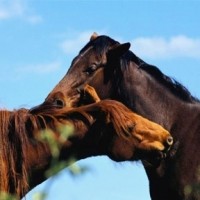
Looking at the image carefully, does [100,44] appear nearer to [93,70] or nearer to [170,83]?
[93,70]

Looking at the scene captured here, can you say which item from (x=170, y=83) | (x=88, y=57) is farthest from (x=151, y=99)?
(x=88, y=57)

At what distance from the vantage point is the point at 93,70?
8.85 metres

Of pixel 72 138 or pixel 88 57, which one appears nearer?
pixel 72 138

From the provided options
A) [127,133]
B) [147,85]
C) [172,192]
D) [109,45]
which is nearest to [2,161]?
[127,133]

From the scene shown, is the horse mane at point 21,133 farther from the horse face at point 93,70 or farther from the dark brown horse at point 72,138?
the horse face at point 93,70

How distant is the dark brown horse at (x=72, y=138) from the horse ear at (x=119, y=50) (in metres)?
3.95

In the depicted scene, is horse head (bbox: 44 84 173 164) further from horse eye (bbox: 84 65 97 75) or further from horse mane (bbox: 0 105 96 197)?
horse eye (bbox: 84 65 97 75)

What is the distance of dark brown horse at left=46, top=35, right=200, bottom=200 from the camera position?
771 cm

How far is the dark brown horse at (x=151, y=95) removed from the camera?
7.71 metres

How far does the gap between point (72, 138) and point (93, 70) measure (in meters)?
4.00

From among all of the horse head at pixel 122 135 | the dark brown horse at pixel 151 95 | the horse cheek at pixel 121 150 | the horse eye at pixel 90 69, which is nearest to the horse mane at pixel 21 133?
the horse head at pixel 122 135

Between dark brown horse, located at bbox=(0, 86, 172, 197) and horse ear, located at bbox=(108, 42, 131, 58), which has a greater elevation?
horse ear, located at bbox=(108, 42, 131, 58)

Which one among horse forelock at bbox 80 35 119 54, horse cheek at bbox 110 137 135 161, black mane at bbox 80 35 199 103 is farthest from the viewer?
horse forelock at bbox 80 35 119 54

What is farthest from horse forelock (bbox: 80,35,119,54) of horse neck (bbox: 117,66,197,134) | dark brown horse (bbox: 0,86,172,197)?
dark brown horse (bbox: 0,86,172,197)
